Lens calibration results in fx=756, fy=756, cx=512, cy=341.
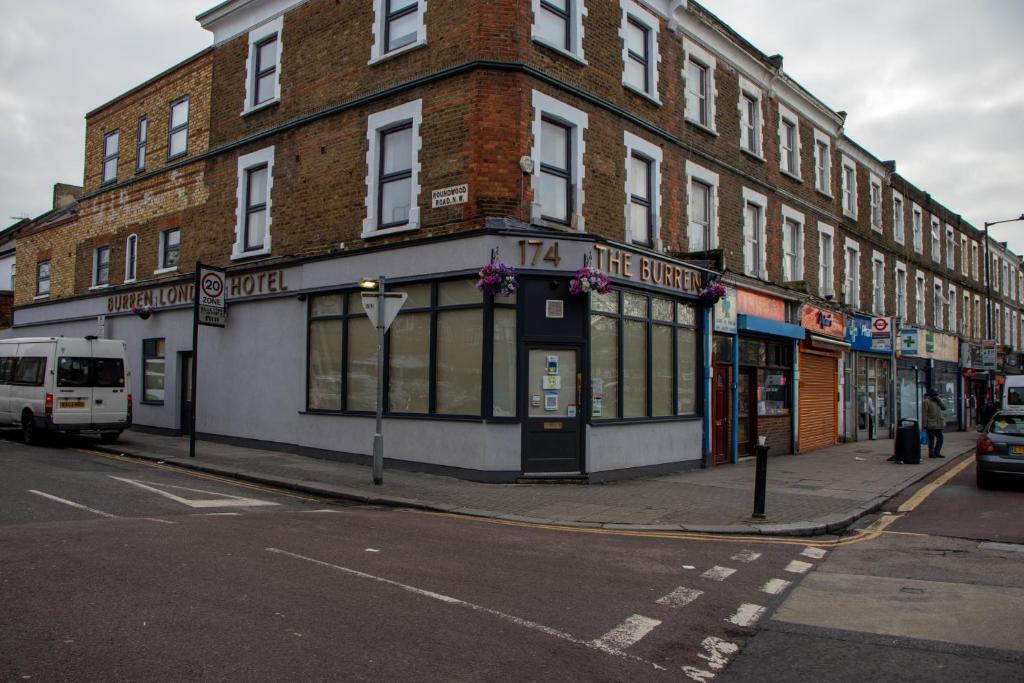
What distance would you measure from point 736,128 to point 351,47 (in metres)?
9.91

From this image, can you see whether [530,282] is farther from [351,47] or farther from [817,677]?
[817,677]

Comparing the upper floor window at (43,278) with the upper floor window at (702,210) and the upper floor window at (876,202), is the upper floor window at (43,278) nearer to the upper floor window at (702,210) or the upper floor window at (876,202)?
the upper floor window at (702,210)

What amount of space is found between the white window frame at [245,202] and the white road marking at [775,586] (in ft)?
45.2

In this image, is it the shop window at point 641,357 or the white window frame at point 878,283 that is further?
the white window frame at point 878,283

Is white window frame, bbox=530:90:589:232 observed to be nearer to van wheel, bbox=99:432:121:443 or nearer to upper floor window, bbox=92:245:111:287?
van wheel, bbox=99:432:121:443

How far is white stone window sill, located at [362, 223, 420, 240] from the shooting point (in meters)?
14.2

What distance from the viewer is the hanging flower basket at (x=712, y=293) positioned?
54.4ft

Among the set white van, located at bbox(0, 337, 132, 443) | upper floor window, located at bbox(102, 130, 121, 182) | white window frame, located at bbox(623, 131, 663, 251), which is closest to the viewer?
white window frame, located at bbox(623, 131, 663, 251)

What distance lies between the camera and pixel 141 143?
74.4 ft

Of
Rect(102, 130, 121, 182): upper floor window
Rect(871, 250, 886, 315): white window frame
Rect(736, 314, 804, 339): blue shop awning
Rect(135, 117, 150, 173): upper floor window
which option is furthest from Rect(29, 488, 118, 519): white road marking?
Rect(871, 250, 886, 315): white window frame

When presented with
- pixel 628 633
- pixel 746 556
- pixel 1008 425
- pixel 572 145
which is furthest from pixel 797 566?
pixel 572 145

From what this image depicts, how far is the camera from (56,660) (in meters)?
4.38

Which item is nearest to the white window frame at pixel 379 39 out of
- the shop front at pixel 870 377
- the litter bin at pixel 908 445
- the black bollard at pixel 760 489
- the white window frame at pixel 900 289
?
the black bollard at pixel 760 489

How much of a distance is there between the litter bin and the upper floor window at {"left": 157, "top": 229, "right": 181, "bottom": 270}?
19.1 meters
